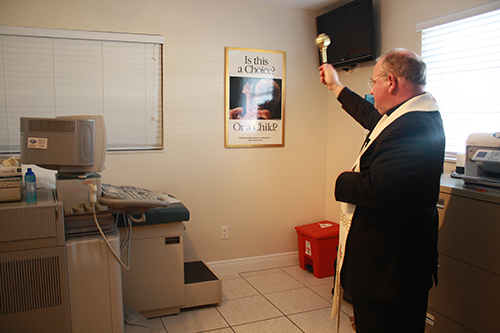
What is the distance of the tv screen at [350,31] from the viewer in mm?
3186

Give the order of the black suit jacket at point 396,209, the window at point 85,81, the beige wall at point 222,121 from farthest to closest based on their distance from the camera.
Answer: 1. the beige wall at point 222,121
2. the window at point 85,81
3. the black suit jacket at point 396,209

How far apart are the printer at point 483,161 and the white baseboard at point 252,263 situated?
201cm

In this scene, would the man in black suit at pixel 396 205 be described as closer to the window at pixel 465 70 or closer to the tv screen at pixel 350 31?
the window at pixel 465 70

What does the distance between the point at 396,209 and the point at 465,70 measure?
165 centimetres

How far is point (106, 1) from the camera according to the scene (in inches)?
117

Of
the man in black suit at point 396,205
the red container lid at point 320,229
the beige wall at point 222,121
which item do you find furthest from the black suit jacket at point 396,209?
the red container lid at point 320,229

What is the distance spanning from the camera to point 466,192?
82.8 inches

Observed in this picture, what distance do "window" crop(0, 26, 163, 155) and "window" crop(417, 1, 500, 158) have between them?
2.16 meters

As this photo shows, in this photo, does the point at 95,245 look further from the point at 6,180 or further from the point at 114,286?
the point at 6,180

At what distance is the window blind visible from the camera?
8.15ft

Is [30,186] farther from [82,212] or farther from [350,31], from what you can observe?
[350,31]

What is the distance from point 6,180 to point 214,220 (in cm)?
187

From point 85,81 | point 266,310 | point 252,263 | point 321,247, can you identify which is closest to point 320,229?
point 321,247

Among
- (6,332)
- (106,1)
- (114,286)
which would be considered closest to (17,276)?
(6,332)
